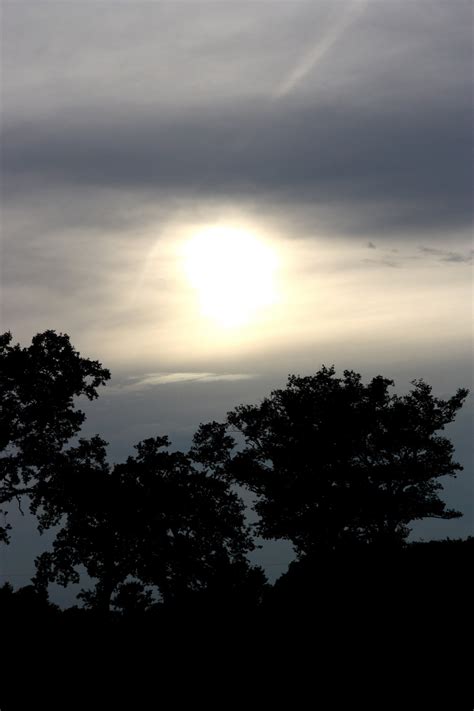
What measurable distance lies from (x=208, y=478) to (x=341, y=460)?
9421 millimetres

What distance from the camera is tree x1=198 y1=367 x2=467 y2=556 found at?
55438mm

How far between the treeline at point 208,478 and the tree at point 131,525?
3.1 inches

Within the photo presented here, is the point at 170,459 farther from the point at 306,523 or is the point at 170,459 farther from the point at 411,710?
the point at 411,710

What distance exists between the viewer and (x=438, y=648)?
823 inches

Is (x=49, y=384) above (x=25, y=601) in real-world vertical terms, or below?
above

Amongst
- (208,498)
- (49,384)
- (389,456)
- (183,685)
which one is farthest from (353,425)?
(183,685)

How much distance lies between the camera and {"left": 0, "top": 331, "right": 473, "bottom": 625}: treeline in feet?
161

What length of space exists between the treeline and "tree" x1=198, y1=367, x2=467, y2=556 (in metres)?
0.08

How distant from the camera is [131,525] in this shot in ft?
168

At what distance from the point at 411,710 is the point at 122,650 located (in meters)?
9.56

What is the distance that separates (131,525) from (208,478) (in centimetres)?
708

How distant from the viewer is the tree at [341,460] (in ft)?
182

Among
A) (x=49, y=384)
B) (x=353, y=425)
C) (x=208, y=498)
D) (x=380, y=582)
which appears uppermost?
(x=49, y=384)

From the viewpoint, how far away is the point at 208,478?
184 ft
